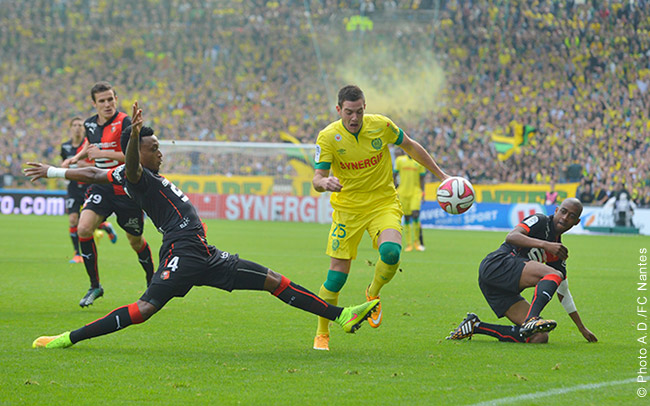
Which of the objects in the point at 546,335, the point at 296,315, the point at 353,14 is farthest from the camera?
the point at 353,14

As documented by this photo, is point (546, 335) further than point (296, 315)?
No

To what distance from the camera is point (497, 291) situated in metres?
7.18

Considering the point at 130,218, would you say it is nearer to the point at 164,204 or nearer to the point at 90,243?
the point at 90,243

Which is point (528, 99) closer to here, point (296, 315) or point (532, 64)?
point (532, 64)

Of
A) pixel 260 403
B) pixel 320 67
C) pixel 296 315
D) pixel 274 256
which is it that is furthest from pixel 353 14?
pixel 260 403

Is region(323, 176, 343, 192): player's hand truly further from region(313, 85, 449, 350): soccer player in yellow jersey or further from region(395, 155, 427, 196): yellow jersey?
region(395, 155, 427, 196): yellow jersey

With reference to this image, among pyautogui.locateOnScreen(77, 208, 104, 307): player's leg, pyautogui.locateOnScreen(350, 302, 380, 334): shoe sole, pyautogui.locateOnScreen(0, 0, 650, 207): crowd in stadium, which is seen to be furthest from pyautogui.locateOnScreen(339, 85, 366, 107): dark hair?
pyautogui.locateOnScreen(0, 0, 650, 207): crowd in stadium

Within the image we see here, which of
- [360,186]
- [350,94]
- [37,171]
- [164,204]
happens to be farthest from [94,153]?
[350,94]

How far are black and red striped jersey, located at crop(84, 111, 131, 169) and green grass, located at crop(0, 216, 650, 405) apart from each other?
1590 millimetres

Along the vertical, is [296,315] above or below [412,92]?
below

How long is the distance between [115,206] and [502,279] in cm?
435

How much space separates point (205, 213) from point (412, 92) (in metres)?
11.2

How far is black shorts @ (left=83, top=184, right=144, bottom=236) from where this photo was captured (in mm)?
8898

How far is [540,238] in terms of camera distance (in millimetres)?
7066
